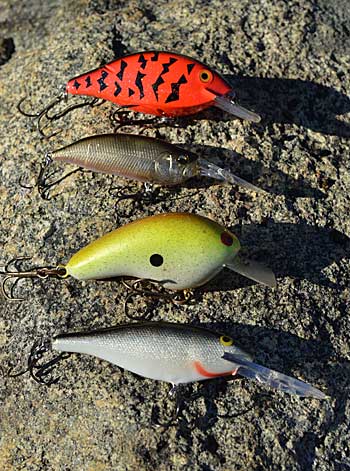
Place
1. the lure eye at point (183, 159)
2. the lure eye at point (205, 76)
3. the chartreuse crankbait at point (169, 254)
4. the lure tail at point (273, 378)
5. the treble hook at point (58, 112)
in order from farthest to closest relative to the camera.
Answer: the treble hook at point (58, 112)
the lure eye at point (205, 76)
the lure eye at point (183, 159)
the chartreuse crankbait at point (169, 254)
the lure tail at point (273, 378)

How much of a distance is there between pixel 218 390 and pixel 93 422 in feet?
1.90

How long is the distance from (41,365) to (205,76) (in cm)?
165

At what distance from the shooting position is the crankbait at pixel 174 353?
2914mm

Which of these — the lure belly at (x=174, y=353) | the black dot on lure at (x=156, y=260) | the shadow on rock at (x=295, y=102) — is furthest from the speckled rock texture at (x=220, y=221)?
the black dot on lure at (x=156, y=260)

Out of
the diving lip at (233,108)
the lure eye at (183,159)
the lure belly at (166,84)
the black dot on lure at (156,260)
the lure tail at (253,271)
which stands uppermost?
the lure belly at (166,84)

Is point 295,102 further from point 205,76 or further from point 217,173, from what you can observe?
point 217,173

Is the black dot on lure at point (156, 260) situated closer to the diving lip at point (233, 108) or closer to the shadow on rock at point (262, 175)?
the shadow on rock at point (262, 175)

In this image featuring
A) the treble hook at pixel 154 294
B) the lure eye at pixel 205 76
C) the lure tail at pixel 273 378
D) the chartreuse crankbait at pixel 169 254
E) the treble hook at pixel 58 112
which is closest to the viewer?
the lure tail at pixel 273 378

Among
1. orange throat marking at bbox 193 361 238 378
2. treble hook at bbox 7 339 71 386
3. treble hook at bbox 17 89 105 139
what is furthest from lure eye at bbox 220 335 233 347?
treble hook at bbox 17 89 105 139

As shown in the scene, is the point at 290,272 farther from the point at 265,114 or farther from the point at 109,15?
the point at 109,15

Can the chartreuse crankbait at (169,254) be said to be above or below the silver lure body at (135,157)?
below

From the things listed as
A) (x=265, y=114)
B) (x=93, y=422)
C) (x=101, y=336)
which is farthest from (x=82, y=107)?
(x=93, y=422)

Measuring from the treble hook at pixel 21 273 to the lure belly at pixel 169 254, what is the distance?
0.31 feet

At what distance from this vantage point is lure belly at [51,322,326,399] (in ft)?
9.56
